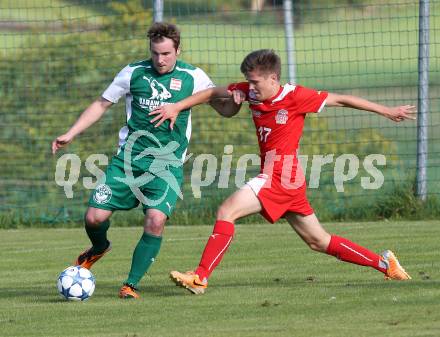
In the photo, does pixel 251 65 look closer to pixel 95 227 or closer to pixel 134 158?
pixel 134 158

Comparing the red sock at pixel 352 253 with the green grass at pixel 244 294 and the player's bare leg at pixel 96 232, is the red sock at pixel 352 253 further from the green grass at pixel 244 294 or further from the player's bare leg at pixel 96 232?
the player's bare leg at pixel 96 232

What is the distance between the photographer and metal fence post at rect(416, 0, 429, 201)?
13.3 meters

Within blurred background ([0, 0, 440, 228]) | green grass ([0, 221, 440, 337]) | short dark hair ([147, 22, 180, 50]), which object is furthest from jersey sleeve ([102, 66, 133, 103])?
blurred background ([0, 0, 440, 228])

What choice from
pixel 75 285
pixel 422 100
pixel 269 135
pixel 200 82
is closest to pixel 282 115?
pixel 269 135

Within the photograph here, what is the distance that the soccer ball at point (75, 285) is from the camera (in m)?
8.05

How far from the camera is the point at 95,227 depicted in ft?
28.1

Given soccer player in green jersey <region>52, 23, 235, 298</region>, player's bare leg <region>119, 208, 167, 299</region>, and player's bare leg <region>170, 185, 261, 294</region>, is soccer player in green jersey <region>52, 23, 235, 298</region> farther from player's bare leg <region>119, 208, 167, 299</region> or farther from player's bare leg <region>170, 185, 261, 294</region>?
player's bare leg <region>170, 185, 261, 294</region>

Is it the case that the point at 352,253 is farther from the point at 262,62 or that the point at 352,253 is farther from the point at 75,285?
the point at 75,285

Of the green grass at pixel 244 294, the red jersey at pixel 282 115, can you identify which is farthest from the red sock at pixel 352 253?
the red jersey at pixel 282 115

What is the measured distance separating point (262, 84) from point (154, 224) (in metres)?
1.31

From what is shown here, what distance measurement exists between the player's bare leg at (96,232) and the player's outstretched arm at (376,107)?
1.89 m

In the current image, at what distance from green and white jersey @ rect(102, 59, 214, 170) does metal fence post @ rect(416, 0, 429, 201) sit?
5.26m

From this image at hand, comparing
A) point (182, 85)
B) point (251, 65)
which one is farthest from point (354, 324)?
point (182, 85)

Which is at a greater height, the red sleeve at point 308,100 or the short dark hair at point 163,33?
the short dark hair at point 163,33
